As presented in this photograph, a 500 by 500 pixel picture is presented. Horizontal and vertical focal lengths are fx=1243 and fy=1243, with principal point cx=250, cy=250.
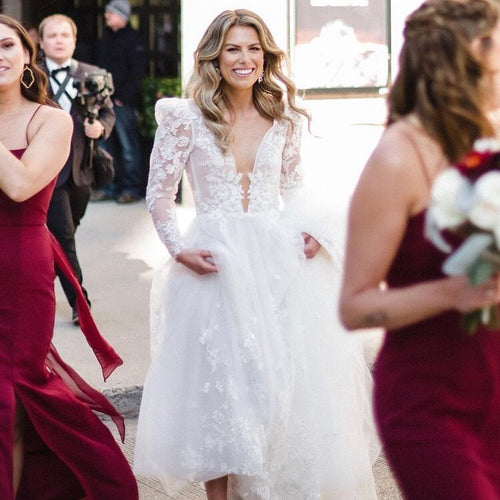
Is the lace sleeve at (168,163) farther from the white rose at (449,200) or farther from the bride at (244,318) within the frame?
the white rose at (449,200)

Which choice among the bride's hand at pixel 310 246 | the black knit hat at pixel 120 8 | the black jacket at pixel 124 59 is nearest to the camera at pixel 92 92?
the bride's hand at pixel 310 246

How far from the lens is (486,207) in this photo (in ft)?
8.57

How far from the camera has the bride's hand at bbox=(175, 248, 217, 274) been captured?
4.91 meters

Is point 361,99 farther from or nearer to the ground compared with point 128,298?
farther from the ground

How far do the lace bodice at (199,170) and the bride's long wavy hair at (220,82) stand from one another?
5 cm

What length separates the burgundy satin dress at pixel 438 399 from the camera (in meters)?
2.84

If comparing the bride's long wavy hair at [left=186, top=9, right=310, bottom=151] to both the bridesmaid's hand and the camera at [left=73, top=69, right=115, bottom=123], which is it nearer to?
the bridesmaid's hand

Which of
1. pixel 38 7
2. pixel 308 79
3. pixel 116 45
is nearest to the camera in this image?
pixel 308 79

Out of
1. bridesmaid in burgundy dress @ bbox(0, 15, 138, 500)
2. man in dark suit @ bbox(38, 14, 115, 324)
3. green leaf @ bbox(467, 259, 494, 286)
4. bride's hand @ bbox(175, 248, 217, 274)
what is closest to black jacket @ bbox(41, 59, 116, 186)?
man in dark suit @ bbox(38, 14, 115, 324)

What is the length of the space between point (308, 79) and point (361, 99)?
2.10 ft

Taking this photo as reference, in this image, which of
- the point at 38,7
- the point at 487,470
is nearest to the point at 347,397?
the point at 487,470

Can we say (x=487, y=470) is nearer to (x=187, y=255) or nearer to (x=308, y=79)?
(x=187, y=255)

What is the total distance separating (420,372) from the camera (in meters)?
2.89

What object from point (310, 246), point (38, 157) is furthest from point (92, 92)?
point (38, 157)
